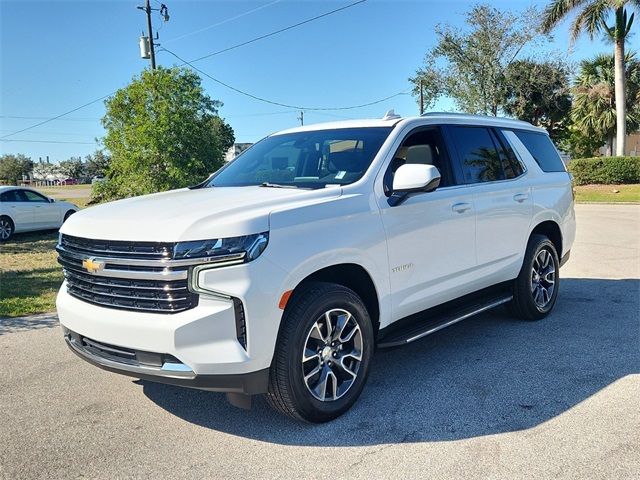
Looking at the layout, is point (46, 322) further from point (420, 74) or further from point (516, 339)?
point (420, 74)

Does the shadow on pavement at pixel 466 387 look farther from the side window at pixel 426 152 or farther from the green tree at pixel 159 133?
the green tree at pixel 159 133

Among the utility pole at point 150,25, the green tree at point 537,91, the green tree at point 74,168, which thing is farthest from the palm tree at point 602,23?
the green tree at point 74,168

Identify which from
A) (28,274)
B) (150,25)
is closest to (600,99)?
(150,25)

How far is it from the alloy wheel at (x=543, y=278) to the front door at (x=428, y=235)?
137cm

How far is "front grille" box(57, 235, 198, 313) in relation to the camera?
10.3ft

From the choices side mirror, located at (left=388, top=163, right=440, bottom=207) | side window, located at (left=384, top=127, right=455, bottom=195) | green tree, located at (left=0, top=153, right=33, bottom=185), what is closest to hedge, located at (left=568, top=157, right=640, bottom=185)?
side window, located at (left=384, top=127, right=455, bottom=195)

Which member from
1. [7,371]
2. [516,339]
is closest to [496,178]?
[516,339]

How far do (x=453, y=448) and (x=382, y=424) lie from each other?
500 mm

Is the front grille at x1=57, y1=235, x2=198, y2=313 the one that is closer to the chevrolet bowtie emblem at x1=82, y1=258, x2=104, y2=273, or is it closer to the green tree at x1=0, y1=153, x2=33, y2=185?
the chevrolet bowtie emblem at x1=82, y1=258, x2=104, y2=273

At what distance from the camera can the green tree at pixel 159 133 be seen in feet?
56.6

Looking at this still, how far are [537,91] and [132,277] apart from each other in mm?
36659

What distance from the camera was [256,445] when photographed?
11.2 feet

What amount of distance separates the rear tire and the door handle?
131 cm

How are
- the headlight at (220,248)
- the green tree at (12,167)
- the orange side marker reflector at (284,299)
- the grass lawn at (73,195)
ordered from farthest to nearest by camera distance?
the green tree at (12,167) → the grass lawn at (73,195) → the orange side marker reflector at (284,299) → the headlight at (220,248)
